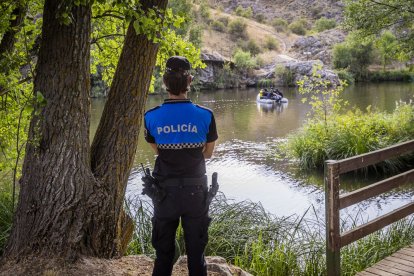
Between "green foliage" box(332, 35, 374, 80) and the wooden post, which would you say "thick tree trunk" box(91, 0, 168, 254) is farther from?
"green foliage" box(332, 35, 374, 80)

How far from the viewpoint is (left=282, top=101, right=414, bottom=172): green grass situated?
12.8 metres

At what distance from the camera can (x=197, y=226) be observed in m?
3.19

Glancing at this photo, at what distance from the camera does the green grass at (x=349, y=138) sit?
1277 centimetres

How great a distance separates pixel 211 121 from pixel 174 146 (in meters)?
0.32

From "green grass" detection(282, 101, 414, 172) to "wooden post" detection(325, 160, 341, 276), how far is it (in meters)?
8.66

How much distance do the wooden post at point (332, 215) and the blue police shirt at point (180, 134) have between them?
1474 mm

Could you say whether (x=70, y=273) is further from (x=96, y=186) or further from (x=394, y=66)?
(x=394, y=66)

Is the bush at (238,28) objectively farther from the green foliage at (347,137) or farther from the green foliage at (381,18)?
the green foliage at (347,137)

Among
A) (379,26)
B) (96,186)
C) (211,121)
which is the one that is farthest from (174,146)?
(379,26)

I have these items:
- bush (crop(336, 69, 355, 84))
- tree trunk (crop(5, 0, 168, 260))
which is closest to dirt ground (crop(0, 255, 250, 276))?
tree trunk (crop(5, 0, 168, 260))

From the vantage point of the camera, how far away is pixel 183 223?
323cm

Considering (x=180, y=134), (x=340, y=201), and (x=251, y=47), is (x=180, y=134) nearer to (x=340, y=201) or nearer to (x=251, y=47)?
(x=340, y=201)

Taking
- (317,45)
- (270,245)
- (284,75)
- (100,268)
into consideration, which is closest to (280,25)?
(317,45)

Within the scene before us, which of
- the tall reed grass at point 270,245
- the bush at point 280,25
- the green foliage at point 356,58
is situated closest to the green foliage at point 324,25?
the bush at point 280,25
